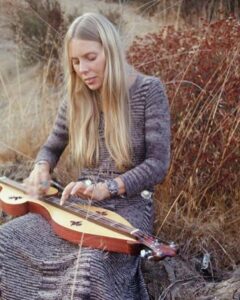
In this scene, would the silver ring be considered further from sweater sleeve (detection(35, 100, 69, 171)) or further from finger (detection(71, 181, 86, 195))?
finger (detection(71, 181, 86, 195))

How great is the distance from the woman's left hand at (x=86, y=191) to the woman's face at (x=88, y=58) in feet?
1.42

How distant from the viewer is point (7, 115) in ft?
16.2

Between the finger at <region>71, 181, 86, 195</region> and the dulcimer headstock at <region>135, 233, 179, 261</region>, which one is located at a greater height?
the finger at <region>71, 181, 86, 195</region>

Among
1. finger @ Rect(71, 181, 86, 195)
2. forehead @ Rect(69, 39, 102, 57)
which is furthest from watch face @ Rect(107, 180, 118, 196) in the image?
forehead @ Rect(69, 39, 102, 57)

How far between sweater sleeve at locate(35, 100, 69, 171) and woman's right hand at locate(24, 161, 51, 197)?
89 mm

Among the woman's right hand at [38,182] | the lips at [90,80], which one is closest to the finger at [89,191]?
the woman's right hand at [38,182]

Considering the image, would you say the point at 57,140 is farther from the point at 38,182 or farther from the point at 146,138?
the point at 146,138

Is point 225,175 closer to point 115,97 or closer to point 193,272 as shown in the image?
point 193,272

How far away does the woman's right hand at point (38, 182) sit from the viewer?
285cm

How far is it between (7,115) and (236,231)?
7.15 feet

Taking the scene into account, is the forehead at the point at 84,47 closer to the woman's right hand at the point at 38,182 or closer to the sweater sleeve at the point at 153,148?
the sweater sleeve at the point at 153,148

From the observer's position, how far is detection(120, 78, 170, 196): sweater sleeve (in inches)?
108

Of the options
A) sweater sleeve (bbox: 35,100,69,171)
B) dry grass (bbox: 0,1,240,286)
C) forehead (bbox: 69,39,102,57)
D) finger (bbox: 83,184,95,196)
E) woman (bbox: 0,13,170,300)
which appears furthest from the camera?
dry grass (bbox: 0,1,240,286)

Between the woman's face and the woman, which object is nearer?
the woman
